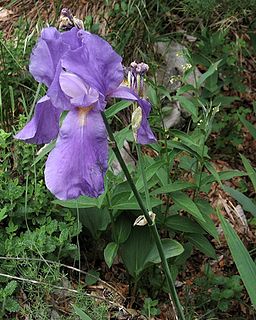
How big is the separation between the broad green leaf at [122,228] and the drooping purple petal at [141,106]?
3.15 feet

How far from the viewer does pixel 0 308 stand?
2.17m

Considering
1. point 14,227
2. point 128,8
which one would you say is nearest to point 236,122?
point 128,8

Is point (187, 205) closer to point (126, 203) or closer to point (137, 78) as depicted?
point (126, 203)

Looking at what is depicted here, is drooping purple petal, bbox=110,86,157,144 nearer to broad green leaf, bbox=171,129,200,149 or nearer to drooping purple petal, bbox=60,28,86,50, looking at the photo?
drooping purple petal, bbox=60,28,86,50

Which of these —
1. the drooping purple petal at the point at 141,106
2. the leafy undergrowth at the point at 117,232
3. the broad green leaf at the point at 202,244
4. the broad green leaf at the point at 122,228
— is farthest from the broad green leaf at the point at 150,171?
the drooping purple petal at the point at 141,106

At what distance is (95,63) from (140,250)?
1220 mm

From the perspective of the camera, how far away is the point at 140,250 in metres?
2.41

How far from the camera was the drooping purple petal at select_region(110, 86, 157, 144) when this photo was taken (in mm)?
1360

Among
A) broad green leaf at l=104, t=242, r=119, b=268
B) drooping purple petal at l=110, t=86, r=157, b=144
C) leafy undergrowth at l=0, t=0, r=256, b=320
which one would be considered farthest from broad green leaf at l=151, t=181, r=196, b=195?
drooping purple petal at l=110, t=86, r=157, b=144

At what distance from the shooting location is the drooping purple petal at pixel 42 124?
4.62ft

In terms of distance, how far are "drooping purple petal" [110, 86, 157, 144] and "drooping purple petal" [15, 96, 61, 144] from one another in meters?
0.15

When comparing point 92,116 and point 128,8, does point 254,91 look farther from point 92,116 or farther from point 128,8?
point 92,116

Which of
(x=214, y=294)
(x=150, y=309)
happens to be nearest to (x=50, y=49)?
(x=150, y=309)

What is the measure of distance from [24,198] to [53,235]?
0.61ft
